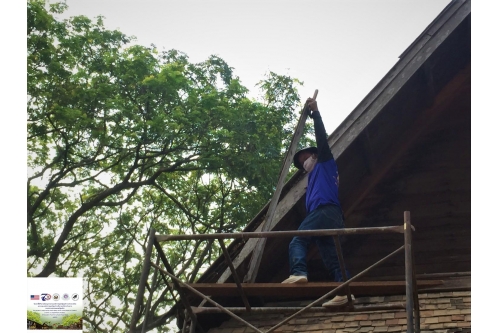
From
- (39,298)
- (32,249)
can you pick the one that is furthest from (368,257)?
(32,249)

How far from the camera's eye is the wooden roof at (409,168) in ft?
19.5

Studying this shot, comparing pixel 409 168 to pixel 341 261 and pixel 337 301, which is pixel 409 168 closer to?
pixel 341 261

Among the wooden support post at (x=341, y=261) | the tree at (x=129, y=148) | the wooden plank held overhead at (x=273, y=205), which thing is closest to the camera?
the wooden support post at (x=341, y=261)

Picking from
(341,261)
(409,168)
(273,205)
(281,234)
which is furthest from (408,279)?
(409,168)

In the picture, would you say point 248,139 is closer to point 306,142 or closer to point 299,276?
point 306,142

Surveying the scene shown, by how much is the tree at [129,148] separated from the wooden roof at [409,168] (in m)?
7.22

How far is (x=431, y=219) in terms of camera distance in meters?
6.36

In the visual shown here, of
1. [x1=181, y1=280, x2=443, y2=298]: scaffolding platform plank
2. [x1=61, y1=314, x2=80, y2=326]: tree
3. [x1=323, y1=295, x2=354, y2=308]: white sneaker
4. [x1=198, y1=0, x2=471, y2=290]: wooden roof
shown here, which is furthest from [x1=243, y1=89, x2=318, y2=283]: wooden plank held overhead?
[x1=61, y1=314, x2=80, y2=326]: tree

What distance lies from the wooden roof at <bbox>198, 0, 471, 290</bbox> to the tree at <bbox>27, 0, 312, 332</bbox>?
23.7 ft

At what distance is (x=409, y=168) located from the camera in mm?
6750

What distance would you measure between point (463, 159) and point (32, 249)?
39.4 ft

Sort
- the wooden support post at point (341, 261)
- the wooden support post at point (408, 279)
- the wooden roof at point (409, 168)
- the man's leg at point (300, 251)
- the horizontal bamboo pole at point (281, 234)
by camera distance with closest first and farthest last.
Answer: the wooden support post at point (408, 279)
the horizontal bamboo pole at point (281, 234)
the wooden support post at point (341, 261)
the man's leg at point (300, 251)
the wooden roof at point (409, 168)

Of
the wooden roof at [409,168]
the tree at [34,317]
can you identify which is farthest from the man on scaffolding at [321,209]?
the tree at [34,317]

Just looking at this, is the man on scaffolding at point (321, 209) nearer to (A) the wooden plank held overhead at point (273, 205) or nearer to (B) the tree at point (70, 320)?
(A) the wooden plank held overhead at point (273, 205)
